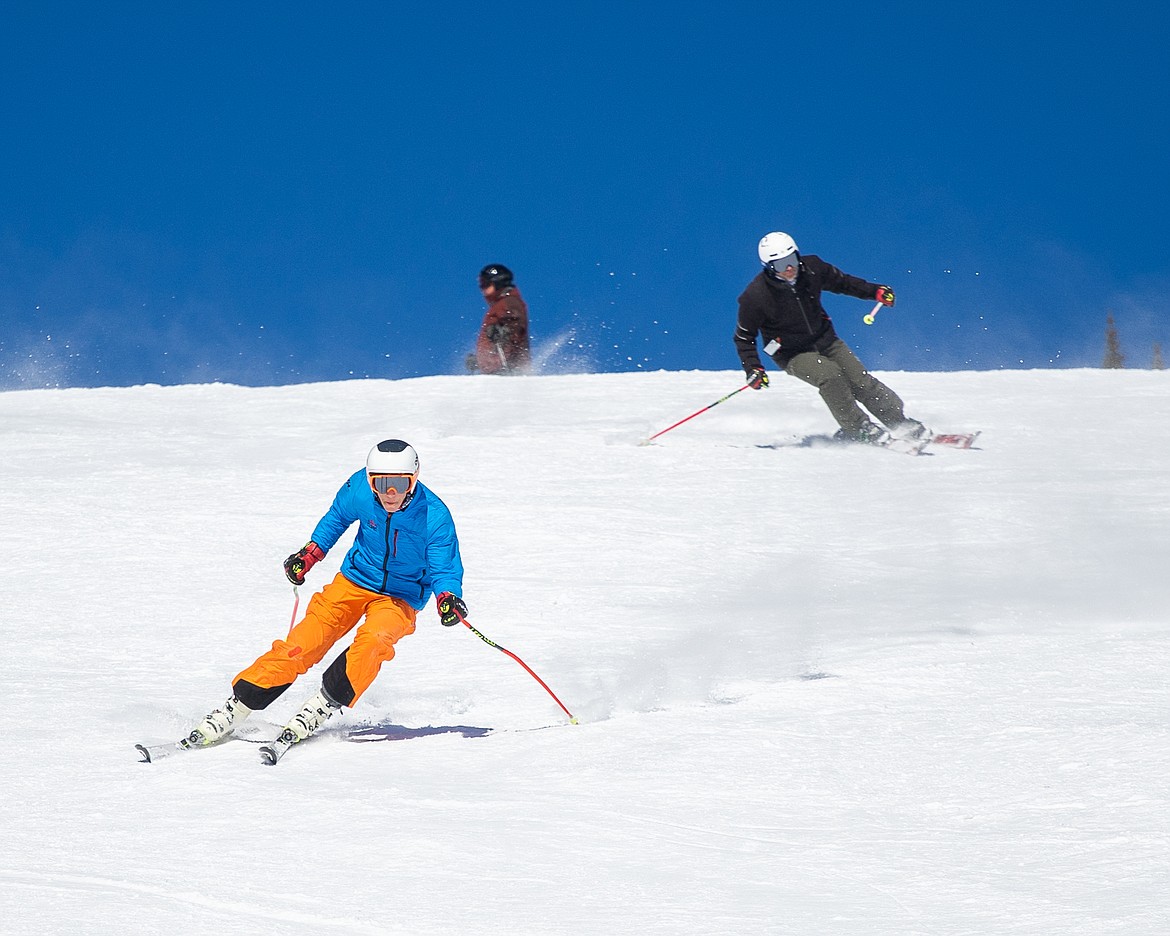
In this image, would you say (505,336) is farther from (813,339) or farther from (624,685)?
(624,685)

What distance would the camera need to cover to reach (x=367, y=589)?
5.20m

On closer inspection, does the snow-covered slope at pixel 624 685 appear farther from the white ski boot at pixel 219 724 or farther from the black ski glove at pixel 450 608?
the black ski glove at pixel 450 608

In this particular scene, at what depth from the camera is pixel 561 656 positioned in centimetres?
594

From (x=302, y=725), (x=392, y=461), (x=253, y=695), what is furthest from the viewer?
(x=392, y=461)

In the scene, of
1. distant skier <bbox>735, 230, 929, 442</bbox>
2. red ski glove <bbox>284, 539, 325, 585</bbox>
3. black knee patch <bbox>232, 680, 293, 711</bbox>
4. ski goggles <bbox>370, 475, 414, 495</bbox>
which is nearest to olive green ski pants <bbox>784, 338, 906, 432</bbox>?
distant skier <bbox>735, 230, 929, 442</bbox>

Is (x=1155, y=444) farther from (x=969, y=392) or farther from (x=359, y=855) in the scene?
(x=359, y=855)

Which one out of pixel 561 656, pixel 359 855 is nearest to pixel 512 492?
pixel 561 656

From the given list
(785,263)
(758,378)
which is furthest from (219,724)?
(785,263)

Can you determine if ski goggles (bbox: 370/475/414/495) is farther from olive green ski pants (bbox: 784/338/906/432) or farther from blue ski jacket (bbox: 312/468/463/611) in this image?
olive green ski pants (bbox: 784/338/906/432)

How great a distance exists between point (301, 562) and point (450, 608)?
2.14ft

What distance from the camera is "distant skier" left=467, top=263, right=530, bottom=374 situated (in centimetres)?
1473

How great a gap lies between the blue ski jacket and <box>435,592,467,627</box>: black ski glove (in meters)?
0.24

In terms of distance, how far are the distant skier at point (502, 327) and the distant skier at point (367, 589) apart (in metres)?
9.53

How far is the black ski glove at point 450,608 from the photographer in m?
4.75
